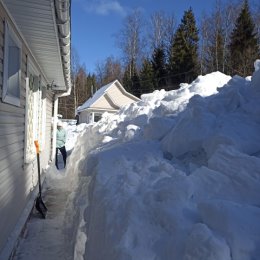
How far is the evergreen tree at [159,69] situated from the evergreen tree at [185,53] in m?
1.32

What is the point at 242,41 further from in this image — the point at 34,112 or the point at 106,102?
the point at 34,112

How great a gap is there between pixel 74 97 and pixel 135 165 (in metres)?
43.3

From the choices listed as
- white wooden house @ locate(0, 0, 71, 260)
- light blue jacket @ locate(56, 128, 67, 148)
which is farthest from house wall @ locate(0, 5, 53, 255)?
light blue jacket @ locate(56, 128, 67, 148)

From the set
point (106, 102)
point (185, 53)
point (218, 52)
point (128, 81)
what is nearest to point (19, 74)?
point (106, 102)

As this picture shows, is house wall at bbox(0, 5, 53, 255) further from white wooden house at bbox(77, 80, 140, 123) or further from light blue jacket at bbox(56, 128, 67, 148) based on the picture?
white wooden house at bbox(77, 80, 140, 123)

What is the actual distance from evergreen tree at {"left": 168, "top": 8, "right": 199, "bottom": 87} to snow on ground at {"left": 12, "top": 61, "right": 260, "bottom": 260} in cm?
3113

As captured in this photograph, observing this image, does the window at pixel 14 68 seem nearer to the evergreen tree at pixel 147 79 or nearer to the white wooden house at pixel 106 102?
the white wooden house at pixel 106 102

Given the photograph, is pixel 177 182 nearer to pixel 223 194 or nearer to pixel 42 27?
pixel 223 194

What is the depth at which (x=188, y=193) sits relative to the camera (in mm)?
2420

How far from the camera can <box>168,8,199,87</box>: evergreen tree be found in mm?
35031

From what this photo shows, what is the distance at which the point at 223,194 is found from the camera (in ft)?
7.93

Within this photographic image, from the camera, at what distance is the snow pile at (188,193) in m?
1.90

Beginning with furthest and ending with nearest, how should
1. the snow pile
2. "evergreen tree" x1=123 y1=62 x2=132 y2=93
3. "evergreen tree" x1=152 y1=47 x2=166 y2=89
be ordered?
1. "evergreen tree" x1=123 y1=62 x2=132 y2=93
2. "evergreen tree" x1=152 y1=47 x2=166 y2=89
3. the snow pile

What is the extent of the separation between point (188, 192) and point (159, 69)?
123ft
